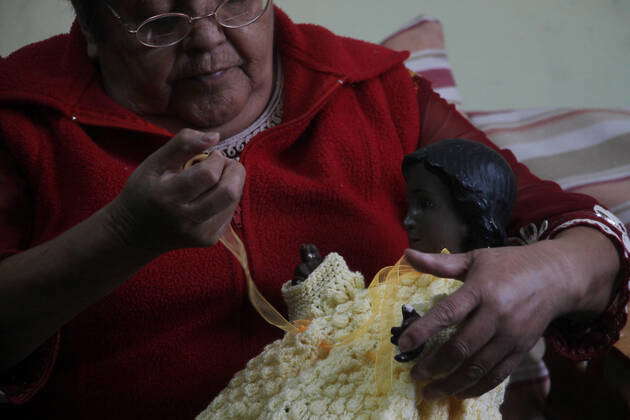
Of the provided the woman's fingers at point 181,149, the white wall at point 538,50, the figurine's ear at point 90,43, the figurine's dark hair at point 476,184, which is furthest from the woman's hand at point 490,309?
the white wall at point 538,50

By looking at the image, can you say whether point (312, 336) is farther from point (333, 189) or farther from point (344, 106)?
point (344, 106)

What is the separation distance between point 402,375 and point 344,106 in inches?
28.4

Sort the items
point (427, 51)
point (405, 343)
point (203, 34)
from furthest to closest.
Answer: point (427, 51)
point (203, 34)
point (405, 343)

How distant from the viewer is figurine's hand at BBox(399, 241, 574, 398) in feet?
2.93

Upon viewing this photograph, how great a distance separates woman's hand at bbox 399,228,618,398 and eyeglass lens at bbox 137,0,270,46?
0.63 m

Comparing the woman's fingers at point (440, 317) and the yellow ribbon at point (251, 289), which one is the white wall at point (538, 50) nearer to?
the yellow ribbon at point (251, 289)

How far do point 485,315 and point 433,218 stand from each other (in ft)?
0.85

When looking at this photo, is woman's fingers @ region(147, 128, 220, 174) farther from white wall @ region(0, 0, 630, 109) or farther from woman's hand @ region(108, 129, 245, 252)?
white wall @ region(0, 0, 630, 109)

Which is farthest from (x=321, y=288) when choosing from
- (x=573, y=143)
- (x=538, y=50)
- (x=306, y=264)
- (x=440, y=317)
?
(x=538, y=50)

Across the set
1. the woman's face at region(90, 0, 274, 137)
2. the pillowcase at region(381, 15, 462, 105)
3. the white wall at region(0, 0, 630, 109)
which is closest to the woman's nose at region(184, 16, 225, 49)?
the woman's face at region(90, 0, 274, 137)

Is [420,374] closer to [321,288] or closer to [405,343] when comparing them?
[405,343]

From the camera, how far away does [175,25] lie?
1230mm

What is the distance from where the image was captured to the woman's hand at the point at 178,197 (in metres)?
0.91

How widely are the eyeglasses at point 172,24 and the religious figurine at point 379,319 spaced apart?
0.45 metres
